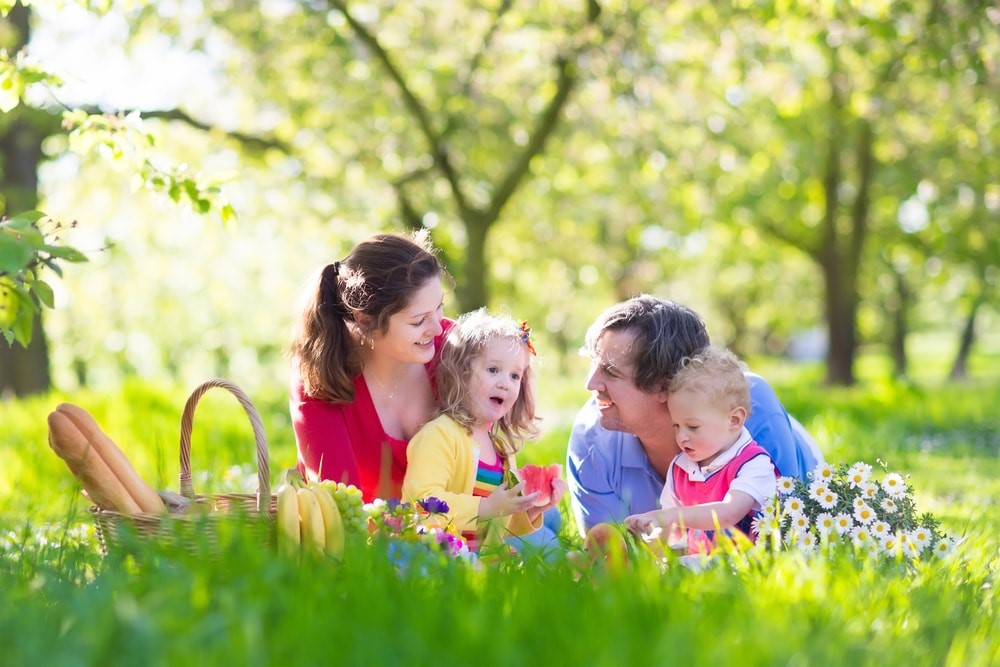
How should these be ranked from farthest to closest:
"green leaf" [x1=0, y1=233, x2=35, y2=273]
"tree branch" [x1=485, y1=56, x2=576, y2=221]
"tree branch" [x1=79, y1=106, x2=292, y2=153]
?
"tree branch" [x1=79, y1=106, x2=292, y2=153] < "tree branch" [x1=485, y1=56, x2=576, y2=221] < "green leaf" [x1=0, y1=233, x2=35, y2=273]

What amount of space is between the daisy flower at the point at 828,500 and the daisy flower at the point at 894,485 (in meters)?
0.19

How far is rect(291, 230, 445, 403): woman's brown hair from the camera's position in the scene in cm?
419

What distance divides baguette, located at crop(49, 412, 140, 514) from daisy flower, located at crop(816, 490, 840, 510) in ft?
A: 6.88

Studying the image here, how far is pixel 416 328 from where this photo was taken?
415cm

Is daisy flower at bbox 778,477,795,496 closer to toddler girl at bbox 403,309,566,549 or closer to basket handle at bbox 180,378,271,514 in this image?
toddler girl at bbox 403,309,566,549

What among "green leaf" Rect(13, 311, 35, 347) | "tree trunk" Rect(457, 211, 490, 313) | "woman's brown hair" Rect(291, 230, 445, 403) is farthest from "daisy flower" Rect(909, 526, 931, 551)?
"tree trunk" Rect(457, 211, 490, 313)

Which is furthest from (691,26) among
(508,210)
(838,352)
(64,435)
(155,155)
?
(64,435)

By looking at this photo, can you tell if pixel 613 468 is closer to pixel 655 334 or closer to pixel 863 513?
pixel 655 334

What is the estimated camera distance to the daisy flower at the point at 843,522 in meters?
3.38

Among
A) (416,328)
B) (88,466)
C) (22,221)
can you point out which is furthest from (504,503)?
(22,221)

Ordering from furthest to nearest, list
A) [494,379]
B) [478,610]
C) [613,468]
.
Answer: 1. [613,468]
2. [494,379]
3. [478,610]

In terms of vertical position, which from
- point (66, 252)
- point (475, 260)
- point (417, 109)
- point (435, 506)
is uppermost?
point (417, 109)

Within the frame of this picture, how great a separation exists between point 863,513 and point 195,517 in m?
2.00

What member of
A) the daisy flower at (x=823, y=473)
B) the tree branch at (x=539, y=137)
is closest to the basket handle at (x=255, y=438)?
the daisy flower at (x=823, y=473)
